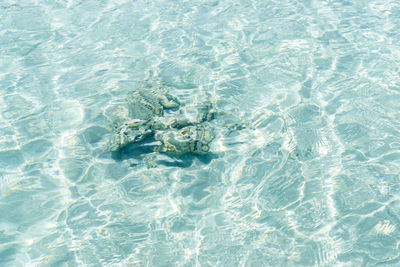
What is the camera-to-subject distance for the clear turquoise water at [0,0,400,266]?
316 centimetres

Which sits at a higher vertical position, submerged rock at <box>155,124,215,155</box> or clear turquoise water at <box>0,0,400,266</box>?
submerged rock at <box>155,124,215,155</box>

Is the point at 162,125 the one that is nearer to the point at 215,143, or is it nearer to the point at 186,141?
the point at 186,141

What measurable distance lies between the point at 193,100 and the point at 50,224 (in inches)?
85.6

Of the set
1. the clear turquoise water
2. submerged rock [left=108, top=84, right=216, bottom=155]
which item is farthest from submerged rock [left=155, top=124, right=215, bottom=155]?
the clear turquoise water

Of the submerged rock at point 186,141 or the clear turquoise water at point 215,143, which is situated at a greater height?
the submerged rock at point 186,141

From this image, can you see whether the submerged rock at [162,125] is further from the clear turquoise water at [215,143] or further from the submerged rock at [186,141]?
the clear turquoise water at [215,143]

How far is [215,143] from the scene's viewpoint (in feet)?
13.5

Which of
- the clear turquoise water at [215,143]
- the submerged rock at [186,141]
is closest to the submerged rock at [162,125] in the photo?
the submerged rock at [186,141]

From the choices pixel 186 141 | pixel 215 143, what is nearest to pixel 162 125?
pixel 186 141

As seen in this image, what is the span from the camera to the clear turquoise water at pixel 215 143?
10.4ft

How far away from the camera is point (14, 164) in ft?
12.8

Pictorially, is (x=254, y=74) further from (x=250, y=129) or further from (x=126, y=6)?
(x=126, y=6)

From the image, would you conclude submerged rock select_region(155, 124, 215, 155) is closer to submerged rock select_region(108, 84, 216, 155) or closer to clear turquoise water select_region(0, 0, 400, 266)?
submerged rock select_region(108, 84, 216, 155)

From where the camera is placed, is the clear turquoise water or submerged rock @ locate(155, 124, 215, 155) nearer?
the clear turquoise water
